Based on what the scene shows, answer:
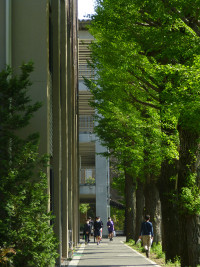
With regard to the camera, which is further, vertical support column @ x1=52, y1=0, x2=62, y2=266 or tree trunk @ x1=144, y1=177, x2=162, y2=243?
tree trunk @ x1=144, y1=177, x2=162, y2=243

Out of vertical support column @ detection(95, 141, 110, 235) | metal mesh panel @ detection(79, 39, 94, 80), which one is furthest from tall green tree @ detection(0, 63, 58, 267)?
vertical support column @ detection(95, 141, 110, 235)

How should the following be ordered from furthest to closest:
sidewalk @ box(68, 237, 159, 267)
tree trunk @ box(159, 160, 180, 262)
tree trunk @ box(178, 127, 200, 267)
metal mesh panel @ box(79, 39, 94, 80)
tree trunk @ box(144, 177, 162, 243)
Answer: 1. metal mesh panel @ box(79, 39, 94, 80)
2. tree trunk @ box(144, 177, 162, 243)
3. sidewalk @ box(68, 237, 159, 267)
4. tree trunk @ box(159, 160, 180, 262)
5. tree trunk @ box(178, 127, 200, 267)

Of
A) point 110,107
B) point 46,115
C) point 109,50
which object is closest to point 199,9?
point 46,115

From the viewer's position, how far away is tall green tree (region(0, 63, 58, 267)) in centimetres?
1028

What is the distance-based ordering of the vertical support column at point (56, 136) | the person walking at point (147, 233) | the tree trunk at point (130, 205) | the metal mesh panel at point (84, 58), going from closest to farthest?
the vertical support column at point (56, 136) → the person walking at point (147, 233) → the tree trunk at point (130, 205) → the metal mesh panel at point (84, 58)

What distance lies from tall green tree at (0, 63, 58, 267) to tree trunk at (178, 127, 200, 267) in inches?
168

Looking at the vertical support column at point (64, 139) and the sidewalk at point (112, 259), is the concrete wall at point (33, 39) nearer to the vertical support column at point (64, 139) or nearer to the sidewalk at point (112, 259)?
the sidewalk at point (112, 259)

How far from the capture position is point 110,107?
2208cm

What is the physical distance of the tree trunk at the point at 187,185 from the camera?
13867 mm

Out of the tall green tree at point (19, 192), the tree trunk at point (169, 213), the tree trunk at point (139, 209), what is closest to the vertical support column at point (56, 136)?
the tree trunk at point (169, 213)

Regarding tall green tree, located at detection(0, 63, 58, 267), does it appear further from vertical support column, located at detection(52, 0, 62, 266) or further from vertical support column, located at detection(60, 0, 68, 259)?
vertical support column, located at detection(60, 0, 68, 259)

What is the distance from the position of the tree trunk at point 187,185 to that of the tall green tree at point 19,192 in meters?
4.27

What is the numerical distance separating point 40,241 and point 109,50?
7.51 m

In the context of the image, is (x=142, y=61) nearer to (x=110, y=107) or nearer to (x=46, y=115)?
(x=46, y=115)
